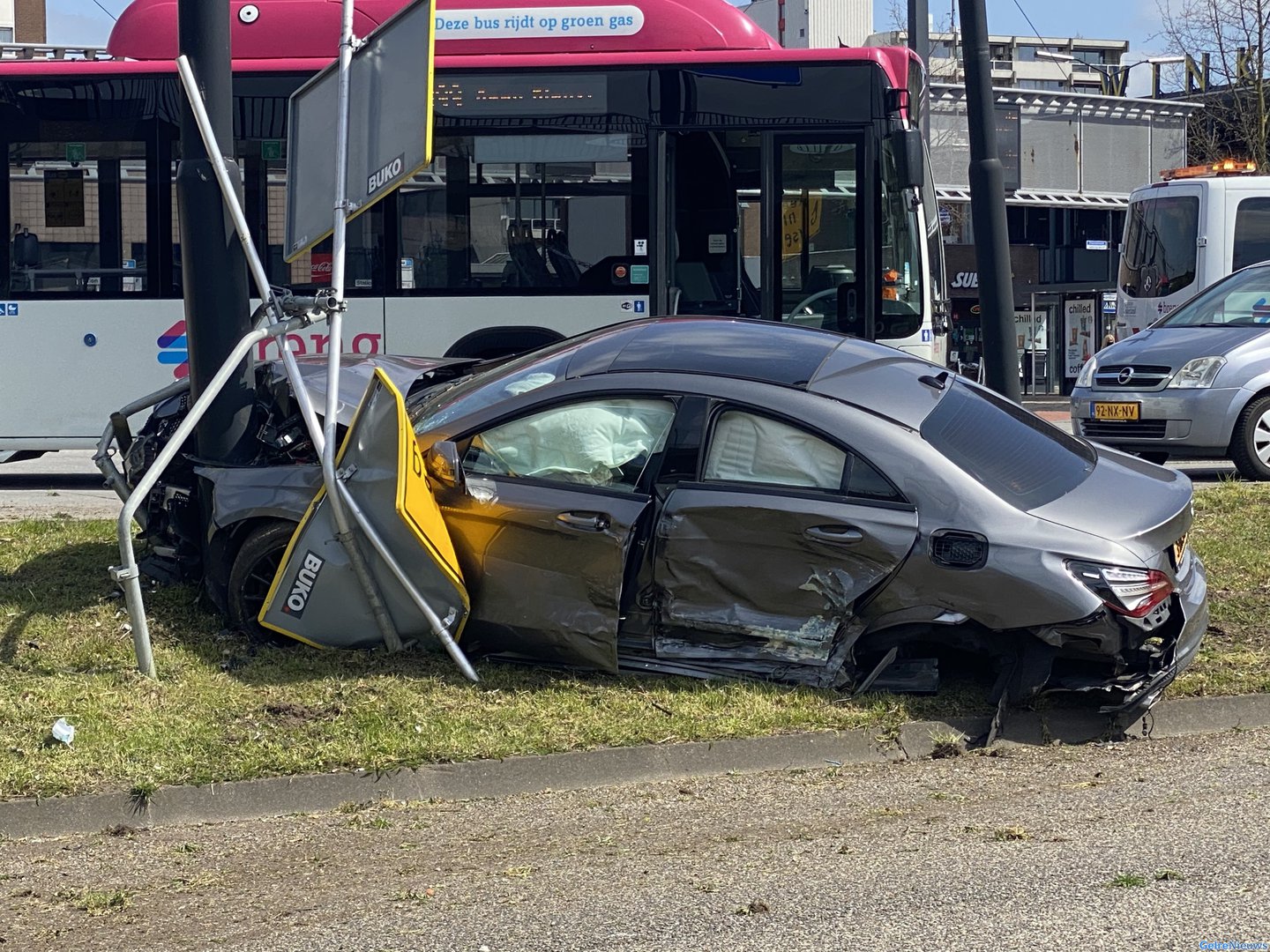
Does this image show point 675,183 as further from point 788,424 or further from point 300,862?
point 300,862

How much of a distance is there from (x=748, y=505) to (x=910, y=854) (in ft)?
5.63

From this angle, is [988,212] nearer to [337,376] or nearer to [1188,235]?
[337,376]

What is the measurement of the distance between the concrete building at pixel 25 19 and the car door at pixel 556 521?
46668mm

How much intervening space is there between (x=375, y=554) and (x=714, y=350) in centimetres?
176

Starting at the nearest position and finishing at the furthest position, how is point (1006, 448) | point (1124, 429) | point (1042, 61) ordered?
point (1006, 448)
point (1124, 429)
point (1042, 61)

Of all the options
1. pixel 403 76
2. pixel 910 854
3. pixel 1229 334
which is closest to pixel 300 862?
pixel 910 854

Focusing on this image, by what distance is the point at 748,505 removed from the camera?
5953mm

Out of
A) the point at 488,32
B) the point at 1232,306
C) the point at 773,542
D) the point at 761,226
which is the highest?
the point at 488,32

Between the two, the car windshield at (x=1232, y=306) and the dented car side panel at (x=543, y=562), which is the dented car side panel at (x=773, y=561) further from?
the car windshield at (x=1232, y=306)

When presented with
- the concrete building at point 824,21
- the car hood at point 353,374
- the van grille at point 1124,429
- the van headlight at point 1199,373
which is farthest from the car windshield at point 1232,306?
the concrete building at point 824,21

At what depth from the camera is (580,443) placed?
6.28 m

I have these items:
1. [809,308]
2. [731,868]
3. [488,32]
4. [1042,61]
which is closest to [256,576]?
[731,868]

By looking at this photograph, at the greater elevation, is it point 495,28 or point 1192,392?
point 495,28

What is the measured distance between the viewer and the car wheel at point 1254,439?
12.3 meters
